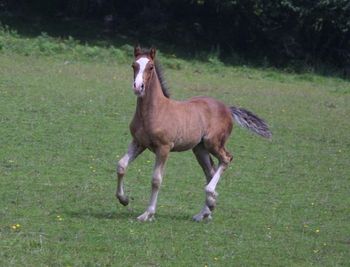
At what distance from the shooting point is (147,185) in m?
12.2

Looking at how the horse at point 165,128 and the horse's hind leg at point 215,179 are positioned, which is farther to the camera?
the horse's hind leg at point 215,179

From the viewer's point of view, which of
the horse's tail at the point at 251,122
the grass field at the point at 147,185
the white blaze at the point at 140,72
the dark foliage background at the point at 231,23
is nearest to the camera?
the grass field at the point at 147,185

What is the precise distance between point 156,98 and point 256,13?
20766 millimetres

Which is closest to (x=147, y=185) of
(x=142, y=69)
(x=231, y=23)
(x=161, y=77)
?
(x=161, y=77)

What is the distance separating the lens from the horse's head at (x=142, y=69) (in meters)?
9.77

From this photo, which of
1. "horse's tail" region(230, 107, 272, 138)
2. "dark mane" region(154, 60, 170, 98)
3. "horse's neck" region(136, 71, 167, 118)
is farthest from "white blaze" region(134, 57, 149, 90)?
"horse's tail" region(230, 107, 272, 138)

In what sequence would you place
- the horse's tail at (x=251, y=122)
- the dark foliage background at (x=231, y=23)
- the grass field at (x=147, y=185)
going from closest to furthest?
1. the grass field at (x=147, y=185)
2. the horse's tail at (x=251, y=122)
3. the dark foliage background at (x=231, y=23)

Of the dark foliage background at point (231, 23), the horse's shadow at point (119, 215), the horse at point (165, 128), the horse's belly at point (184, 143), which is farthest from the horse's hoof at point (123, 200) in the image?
the dark foliage background at point (231, 23)

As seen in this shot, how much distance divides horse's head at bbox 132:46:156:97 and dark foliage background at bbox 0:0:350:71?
63.1ft

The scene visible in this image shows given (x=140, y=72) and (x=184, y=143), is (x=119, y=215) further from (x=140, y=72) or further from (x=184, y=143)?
(x=140, y=72)

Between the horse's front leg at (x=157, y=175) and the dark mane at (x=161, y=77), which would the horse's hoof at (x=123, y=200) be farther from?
the dark mane at (x=161, y=77)

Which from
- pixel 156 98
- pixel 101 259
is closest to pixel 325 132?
pixel 156 98

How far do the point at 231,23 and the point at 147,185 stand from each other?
796 inches

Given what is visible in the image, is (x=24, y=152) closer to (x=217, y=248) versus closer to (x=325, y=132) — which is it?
(x=217, y=248)
